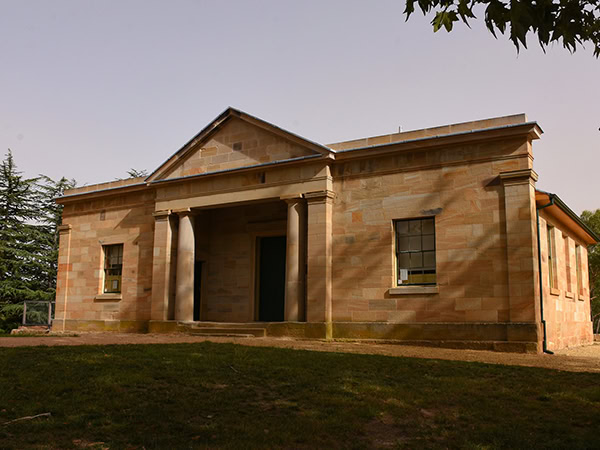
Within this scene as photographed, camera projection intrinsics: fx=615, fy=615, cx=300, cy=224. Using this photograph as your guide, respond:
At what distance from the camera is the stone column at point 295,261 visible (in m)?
17.8

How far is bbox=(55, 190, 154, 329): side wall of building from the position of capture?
2209 centimetres

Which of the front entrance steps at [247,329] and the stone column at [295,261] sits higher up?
the stone column at [295,261]

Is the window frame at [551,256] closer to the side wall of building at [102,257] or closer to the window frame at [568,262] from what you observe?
the window frame at [568,262]

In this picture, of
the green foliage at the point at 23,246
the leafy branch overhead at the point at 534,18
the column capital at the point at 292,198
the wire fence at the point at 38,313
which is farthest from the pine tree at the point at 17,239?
the leafy branch overhead at the point at 534,18

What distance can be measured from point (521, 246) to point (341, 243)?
4962 millimetres

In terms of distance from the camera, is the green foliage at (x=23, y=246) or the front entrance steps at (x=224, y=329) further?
the green foliage at (x=23, y=246)

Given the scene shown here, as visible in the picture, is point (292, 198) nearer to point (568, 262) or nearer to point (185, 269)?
point (185, 269)

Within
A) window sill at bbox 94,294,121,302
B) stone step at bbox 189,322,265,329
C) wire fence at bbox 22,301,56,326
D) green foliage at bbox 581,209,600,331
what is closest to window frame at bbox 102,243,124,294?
window sill at bbox 94,294,121,302

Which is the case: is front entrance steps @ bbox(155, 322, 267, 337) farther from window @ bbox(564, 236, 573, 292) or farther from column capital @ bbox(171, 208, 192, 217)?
window @ bbox(564, 236, 573, 292)

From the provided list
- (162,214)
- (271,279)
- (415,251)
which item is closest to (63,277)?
(162,214)

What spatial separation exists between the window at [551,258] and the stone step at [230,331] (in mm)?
8766

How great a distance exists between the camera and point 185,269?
20.5 metres

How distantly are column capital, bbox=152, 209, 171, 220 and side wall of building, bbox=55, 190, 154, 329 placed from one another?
2.73 ft

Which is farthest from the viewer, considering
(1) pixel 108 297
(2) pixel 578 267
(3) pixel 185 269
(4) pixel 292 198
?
(2) pixel 578 267
